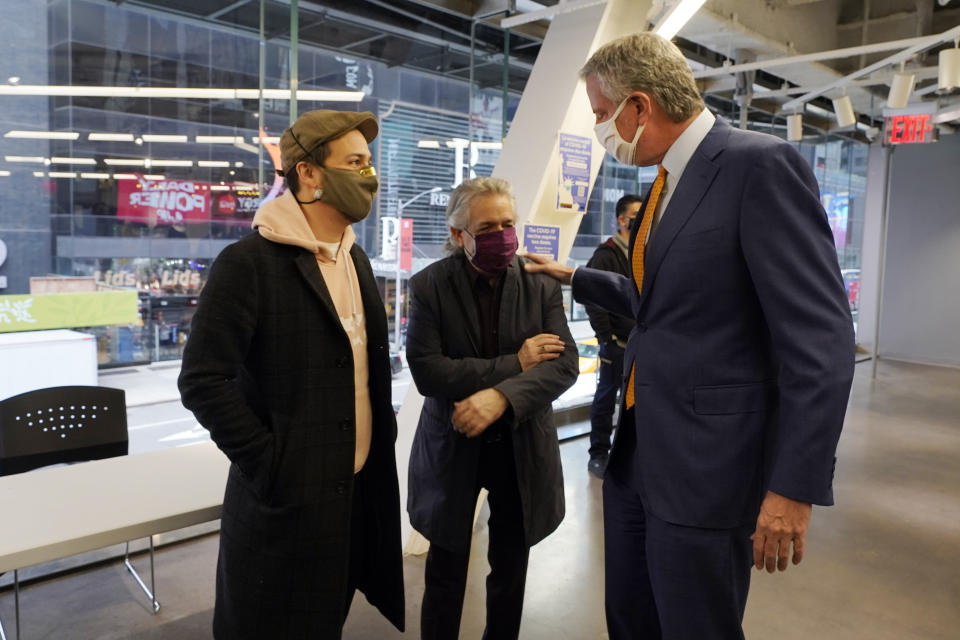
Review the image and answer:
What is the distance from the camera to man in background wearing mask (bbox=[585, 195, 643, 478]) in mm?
4438

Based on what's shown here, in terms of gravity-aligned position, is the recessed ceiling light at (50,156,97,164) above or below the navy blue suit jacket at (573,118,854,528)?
above

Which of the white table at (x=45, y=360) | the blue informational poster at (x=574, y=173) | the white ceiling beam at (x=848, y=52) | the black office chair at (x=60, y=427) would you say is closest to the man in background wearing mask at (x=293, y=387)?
the black office chair at (x=60, y=427)

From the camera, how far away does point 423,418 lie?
2.29 metres

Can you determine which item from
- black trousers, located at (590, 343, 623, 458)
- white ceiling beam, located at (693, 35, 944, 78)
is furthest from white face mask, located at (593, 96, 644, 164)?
white ceiling beam, located at (693, 35, 944, 78)

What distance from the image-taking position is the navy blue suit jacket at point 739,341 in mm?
1284

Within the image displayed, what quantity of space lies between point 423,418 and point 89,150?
2.18 metres

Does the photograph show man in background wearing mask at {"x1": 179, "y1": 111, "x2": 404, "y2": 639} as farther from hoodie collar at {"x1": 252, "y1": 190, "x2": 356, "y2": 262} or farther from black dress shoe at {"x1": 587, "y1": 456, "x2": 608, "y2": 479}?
black dress shoe at {"x1": 587, "y1": 456, "x2": 608, "y2": 479}

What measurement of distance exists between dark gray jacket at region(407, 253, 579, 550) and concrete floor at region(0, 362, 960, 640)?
93 cm

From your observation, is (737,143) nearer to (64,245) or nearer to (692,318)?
(692,318)

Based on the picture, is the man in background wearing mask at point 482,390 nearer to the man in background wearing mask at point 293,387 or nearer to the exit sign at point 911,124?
the man in background wearing mask at point 293,387

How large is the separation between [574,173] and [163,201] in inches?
84.8

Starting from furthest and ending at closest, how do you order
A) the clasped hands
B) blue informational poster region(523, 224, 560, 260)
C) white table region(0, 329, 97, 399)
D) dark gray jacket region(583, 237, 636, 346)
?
1. dark gray jacket region(583, 237, 636, 346)
2. blue informational poster region(523, 224, 560, 260)
3. white table region(0, 329, 97, 399)
4. the clasped hands

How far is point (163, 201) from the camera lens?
3447mm

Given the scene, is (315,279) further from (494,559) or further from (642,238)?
(494,559)
